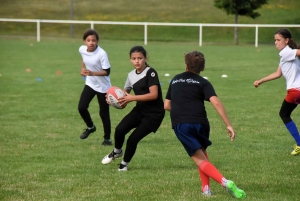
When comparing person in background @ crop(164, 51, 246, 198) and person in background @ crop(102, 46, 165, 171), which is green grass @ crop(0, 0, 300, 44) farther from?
person in background @ crop(164, 51, 246, 198)

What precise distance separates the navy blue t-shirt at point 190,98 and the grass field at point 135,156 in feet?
2.60

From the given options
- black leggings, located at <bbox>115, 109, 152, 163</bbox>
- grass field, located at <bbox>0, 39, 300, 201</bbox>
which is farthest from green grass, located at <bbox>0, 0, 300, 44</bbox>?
black leggings, located at <bbox>115, 109, 152, 163</bbox>

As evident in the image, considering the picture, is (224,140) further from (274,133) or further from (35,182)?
(35,182)

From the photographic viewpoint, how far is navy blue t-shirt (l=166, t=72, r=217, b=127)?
632 cm

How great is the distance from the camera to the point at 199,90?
20.8 feet

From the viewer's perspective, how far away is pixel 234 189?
6121mm

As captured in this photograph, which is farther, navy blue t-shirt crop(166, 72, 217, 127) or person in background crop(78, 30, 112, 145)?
person in background crop(78, 30, 112, 145)

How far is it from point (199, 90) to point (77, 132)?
514 centimetres

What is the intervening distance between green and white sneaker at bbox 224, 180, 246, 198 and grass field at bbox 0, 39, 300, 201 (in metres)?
0.13

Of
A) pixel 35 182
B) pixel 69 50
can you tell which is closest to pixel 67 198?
pixel 35 182

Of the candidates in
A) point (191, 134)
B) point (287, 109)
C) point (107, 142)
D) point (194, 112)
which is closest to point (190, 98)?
point (194, 112)

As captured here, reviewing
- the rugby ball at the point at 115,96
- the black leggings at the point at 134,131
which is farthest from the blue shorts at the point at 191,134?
the rugby ball at the point at 115,96

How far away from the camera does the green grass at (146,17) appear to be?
48.4 m

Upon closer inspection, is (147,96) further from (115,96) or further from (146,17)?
(146,17)
